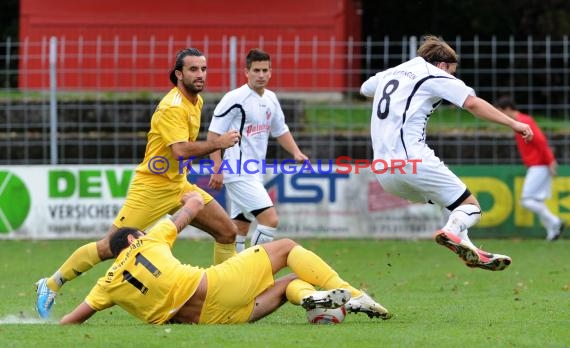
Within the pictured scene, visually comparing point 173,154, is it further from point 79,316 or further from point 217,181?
point 79,316

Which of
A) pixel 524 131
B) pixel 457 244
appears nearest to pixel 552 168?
pixel 524 131

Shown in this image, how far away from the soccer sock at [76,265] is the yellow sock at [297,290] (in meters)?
2.08

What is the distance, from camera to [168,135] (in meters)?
10.7

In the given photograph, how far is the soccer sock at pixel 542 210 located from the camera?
59.0ft

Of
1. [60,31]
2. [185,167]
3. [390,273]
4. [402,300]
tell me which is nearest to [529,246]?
[390,273]

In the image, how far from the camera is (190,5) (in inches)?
995

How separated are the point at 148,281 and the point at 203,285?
0.40m

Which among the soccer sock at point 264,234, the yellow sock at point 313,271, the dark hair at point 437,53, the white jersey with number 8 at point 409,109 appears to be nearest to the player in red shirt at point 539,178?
the soccer sock at point 264,234

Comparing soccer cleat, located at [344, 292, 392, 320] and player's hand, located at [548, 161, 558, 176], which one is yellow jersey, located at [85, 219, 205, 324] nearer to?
soccer cleat, located at [344, 292, 392, 320]

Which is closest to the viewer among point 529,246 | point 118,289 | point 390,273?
point 118,289

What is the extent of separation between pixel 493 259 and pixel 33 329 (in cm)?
348

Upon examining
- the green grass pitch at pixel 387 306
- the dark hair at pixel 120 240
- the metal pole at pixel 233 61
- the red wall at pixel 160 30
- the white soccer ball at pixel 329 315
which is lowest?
the green grass pitch at pixel 387 306

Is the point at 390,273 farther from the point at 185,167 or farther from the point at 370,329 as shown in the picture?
the point at 370,329

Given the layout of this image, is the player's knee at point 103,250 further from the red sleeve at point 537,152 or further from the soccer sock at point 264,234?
the red sleeve at point 537,152
